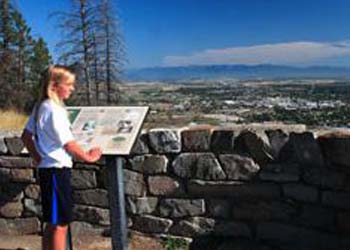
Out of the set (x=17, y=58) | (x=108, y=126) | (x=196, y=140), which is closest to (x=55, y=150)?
(x=108, y=126)

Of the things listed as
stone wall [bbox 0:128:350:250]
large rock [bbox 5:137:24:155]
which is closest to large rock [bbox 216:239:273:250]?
stone wall [bbox 0:128:350:250]

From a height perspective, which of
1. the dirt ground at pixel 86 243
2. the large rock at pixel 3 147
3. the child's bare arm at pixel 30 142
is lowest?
the dirt ground at pixel 86 243

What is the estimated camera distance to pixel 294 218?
5.27 metres

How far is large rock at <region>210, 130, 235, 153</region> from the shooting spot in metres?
5.42

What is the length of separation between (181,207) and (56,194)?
1600 mm

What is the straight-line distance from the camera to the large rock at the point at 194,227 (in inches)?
220

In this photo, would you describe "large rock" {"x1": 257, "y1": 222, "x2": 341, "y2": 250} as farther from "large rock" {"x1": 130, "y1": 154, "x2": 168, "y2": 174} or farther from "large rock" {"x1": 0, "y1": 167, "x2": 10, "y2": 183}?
"large rock" {"x1": 0, "y1": 167, "x2": 10, "y2": 183}

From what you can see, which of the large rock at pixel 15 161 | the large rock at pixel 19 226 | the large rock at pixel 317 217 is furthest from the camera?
the large rock at pixel 19 226

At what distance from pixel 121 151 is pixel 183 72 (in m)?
72.5

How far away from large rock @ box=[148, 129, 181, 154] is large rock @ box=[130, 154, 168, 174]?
72mm

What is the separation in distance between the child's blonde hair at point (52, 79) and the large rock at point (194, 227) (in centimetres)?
184

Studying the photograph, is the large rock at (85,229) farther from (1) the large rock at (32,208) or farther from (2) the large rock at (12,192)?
(2) the large rock at (12,192)

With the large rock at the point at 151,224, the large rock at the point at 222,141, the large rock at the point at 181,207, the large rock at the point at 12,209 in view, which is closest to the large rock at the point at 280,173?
the large rock at the point at 222,141

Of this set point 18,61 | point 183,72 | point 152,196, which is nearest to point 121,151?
point 152,196
